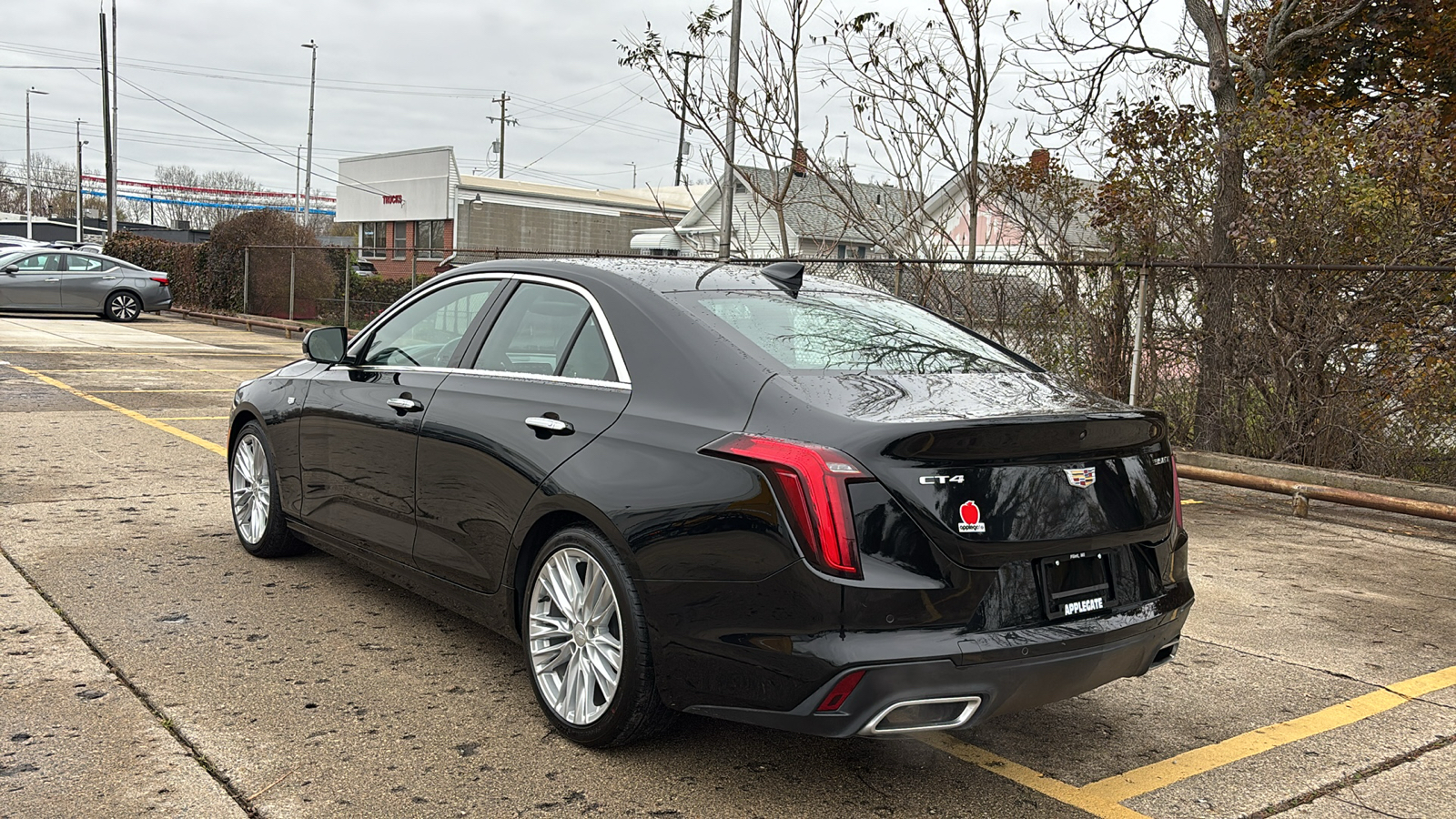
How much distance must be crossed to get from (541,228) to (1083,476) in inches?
1921

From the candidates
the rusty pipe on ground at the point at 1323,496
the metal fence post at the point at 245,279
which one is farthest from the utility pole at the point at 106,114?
the rusty pipe on ground at the point at 1323,496

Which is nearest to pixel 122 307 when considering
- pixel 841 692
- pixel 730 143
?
pixel 730 143

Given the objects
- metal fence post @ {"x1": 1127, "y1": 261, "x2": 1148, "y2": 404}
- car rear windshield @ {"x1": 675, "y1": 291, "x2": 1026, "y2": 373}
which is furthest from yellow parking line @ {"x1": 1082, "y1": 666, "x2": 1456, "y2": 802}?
metal fence post @ {"x1": 1127, "y1": 261, "x2": 1148, "y2": 404}

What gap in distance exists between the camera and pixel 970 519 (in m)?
3.33

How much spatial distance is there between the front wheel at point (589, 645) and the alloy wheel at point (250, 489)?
251 cm

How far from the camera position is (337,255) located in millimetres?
25359

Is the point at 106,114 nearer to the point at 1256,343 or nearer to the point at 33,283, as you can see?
the point at 33,283

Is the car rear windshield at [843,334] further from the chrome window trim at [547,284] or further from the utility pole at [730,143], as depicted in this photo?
the utility pole at [730,143]

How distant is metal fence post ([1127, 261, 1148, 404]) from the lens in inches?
430

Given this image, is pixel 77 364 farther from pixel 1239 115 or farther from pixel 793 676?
pixel 793 676

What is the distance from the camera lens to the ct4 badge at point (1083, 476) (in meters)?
3.55

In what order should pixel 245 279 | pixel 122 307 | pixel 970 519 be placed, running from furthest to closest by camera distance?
pixel 245 279, pixel 122 307, pixel 970 519

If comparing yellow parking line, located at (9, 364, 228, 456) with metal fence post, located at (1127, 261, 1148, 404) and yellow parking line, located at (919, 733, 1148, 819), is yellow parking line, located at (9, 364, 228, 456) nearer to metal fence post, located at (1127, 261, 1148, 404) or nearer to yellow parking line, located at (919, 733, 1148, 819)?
yellow parking line, located at (919, 733, 1148, 819)

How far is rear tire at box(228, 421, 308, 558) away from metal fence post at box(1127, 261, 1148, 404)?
770 centimetres
